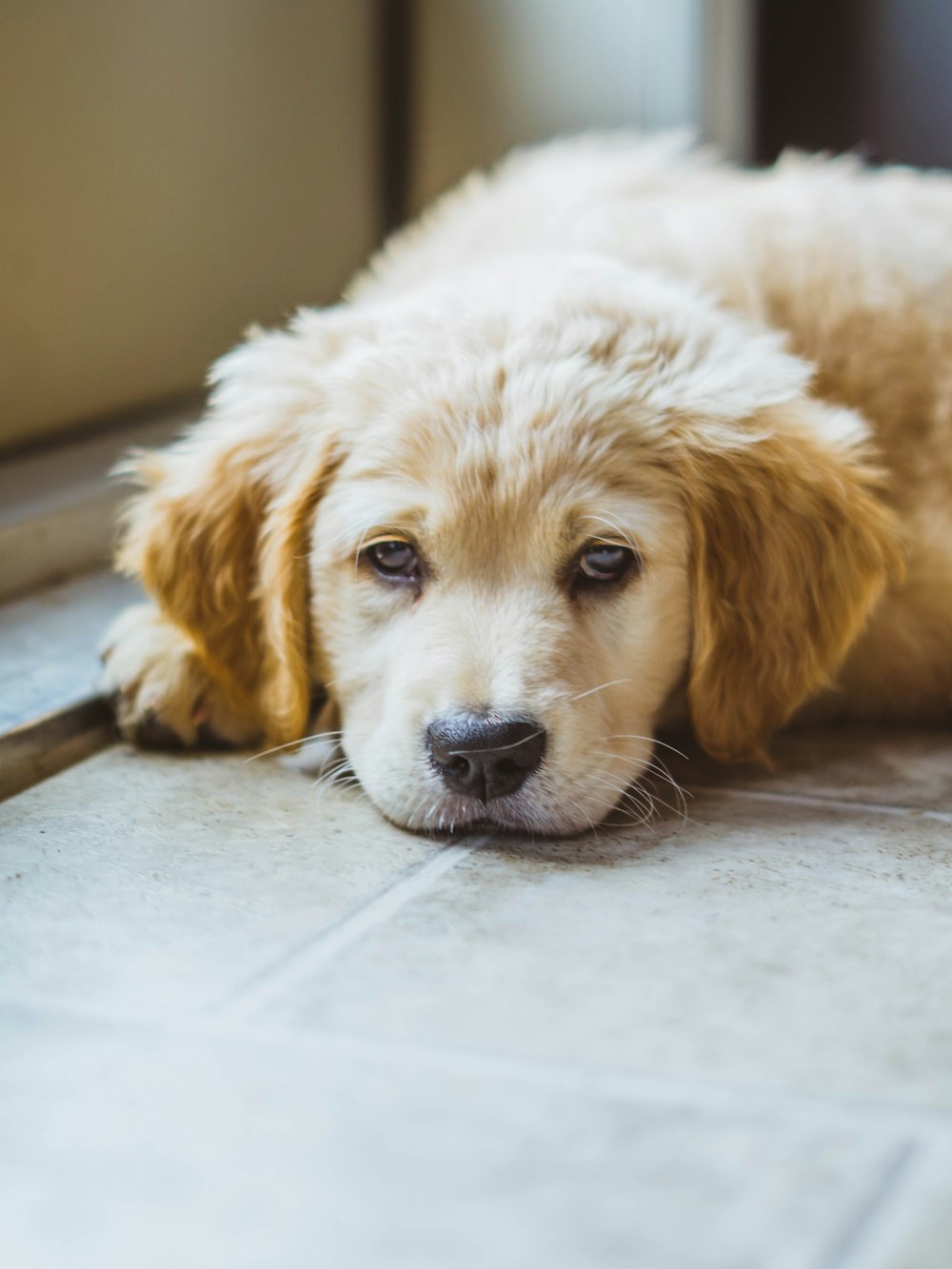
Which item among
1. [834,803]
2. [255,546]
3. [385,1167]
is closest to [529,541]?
[255,546]

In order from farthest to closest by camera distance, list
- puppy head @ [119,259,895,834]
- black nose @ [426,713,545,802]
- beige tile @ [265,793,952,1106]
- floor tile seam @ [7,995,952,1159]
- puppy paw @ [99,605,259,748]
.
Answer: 1. puppy paw @ [99,605,259,748]
2. puppy head @ [119,259,895,834]
3. black nose @ [426,713,545,802]
4. beige tile @ [265,793,952,1106]
5. floor tile seam @ [7,995,952,1159]

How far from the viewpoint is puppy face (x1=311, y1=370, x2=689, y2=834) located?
2.14 meters

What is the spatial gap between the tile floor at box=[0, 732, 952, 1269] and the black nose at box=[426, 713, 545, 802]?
4.5 inches

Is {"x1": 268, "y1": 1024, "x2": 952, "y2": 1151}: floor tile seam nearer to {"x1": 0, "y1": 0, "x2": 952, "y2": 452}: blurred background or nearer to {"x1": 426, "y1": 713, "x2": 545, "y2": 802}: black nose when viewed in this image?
{"x1": 426, "y1": 713, "x2": 545, "y2": 802}: black nose

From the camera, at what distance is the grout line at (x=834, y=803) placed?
2.31 metres

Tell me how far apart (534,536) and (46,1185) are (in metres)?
1.26

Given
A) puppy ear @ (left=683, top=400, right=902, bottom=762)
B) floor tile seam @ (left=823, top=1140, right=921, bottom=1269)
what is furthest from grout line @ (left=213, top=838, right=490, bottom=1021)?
floor tile seam @ (left=823, top=1140, right=921, bottom=1269)

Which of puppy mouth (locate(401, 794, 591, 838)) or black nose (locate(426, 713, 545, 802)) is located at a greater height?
black nose (locate(426, 713, 545, 802))

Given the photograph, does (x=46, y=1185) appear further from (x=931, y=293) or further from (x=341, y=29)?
(x=341, y=29)

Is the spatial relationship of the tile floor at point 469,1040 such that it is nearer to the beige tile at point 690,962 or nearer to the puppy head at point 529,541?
the beige tile at point 690,962

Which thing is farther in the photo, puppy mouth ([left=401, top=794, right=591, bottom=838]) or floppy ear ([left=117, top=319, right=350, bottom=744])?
floppy ear ([left=117, top=319, right=350, bottom=744])

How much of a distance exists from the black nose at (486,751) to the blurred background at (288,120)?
2019 millimetres

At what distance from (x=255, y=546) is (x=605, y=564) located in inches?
26.4

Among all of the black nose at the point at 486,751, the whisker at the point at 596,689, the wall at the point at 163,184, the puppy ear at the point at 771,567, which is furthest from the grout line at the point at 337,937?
the wall at the point at 163,184
